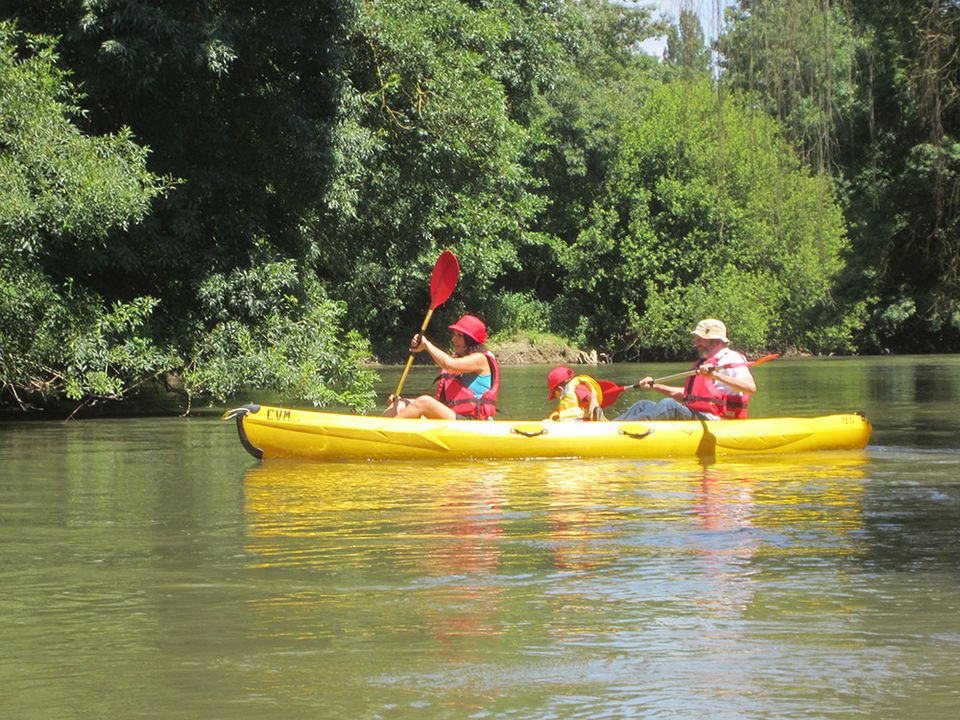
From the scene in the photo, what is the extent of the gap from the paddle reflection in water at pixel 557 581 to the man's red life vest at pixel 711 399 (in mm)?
1569

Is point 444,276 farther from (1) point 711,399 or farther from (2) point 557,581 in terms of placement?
(2) point 557,581

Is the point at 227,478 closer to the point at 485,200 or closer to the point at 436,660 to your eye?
the point at 436,660

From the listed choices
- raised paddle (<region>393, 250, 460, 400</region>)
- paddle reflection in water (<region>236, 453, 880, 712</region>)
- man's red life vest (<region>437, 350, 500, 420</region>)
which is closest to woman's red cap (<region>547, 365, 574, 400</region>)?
man's red life vest (<region>437, 350, 500, 420</region>)

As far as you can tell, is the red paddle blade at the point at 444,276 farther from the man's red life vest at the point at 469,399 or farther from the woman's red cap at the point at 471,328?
the woman's red cap at the point at 471,328

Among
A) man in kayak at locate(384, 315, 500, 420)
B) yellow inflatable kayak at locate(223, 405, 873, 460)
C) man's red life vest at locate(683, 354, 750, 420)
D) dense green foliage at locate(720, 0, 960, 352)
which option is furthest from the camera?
man's red life vest at locate(683, 354, 750, 420)

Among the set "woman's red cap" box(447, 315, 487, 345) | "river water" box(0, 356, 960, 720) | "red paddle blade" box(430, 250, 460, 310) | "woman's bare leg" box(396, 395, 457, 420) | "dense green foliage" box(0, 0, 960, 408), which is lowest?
"river water" box(0, 356, 960, 720)

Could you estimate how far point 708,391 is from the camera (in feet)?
42.3

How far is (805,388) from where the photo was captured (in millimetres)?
25125

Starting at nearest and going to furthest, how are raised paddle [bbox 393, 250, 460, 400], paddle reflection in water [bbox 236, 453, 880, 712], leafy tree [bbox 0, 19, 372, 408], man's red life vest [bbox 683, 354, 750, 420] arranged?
1. paddle reflection in water [bbox 236, 453, 880, 712]
2. man's red life vest [bbox 683, 354, 750, 420]
3. leafy tree [bbox 0, 19, 372, 408]
4. raised paddle [bbox 393, 250, 460, 400]

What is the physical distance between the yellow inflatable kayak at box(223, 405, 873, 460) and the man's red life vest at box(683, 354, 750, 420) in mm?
388

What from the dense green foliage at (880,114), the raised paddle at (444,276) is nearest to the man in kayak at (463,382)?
the raised paddle at (444,276)

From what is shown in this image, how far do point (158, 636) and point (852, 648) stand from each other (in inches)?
97.2

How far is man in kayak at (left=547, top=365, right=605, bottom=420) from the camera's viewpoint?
12.9 meters

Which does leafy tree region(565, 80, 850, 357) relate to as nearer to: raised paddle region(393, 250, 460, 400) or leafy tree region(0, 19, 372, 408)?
leafy tree region(0, 19, 372, 408)
